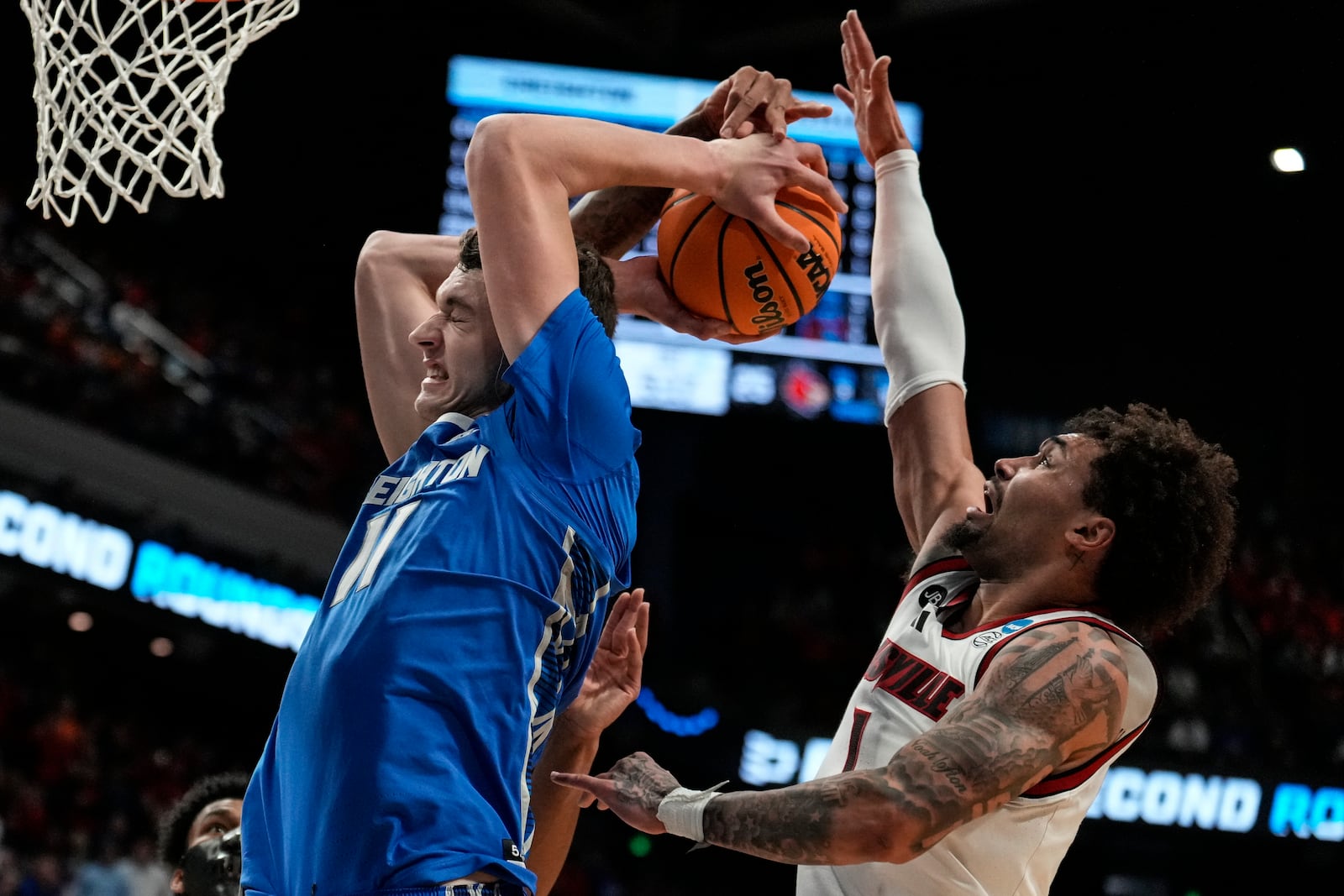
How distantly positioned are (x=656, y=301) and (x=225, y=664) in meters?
12.4

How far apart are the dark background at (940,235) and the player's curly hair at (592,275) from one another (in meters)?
8.73

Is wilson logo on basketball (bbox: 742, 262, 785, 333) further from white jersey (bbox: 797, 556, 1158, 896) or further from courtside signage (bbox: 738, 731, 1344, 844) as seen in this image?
courtside signage (bbox: 738, 731, 1344, 844)

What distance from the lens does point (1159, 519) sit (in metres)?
2.47

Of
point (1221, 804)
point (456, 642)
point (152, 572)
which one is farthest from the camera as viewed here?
point (1221, 804)

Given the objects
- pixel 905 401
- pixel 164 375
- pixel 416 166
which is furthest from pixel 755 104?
pixel 416 166

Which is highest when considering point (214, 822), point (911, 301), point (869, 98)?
point (869, 98)

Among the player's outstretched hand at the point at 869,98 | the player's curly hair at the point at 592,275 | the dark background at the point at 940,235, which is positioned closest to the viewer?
the player's curly hair at the point at 592,275

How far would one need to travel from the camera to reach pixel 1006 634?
2.36 meters

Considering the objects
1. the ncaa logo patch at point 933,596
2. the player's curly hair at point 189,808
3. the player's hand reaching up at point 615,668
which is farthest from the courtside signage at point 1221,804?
the player's hand reaching up at point 615,668

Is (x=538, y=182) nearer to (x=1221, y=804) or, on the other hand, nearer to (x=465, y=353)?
(x=465, y=353)

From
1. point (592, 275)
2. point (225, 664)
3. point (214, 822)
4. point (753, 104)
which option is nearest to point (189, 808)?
point (214, 822)

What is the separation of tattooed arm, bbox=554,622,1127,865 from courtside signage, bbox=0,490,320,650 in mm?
7640

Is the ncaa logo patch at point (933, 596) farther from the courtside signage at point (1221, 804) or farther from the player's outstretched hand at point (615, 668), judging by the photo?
the courtside signage at point (1221, 804)

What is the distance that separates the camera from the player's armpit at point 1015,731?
2068 millimetres
